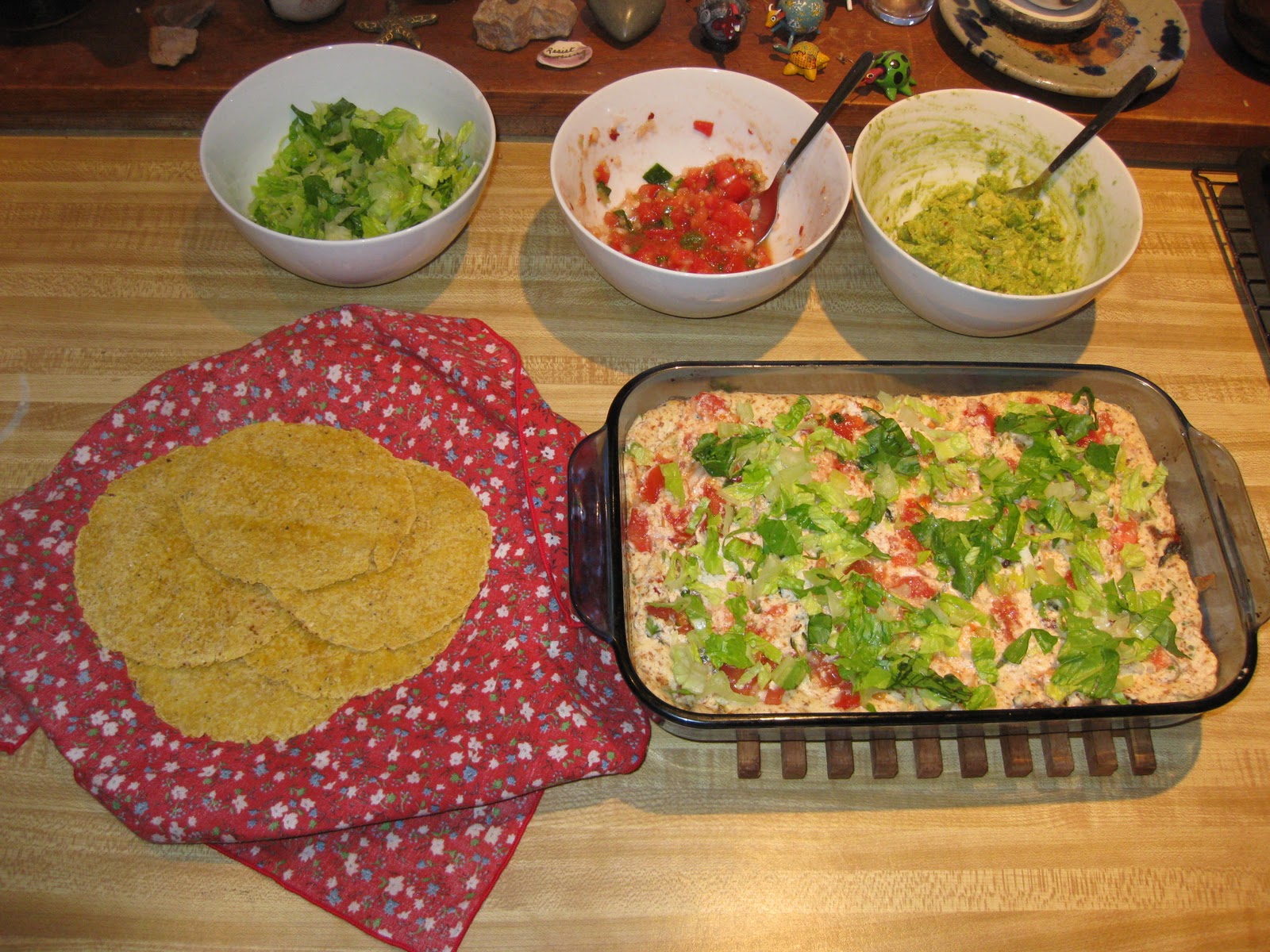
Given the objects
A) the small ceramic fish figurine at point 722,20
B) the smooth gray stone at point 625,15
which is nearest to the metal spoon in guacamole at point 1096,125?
the small ceramic fish figurine at point 722,20

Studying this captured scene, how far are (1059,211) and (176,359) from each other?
2.86 metres

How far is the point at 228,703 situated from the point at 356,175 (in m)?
1.65

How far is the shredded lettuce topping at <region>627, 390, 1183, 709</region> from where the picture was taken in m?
1.95

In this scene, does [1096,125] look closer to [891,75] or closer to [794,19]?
[891,75]

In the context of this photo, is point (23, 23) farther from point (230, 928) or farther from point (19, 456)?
point (230, 928)

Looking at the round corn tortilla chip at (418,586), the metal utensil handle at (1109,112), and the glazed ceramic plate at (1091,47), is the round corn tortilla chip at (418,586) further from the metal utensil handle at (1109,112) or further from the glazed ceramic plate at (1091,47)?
the glazed ceramic plate at (1091,47)

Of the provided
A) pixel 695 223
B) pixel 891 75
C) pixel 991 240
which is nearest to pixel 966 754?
pixel 991 240

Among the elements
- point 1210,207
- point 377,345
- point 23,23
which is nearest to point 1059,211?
point 1210,207

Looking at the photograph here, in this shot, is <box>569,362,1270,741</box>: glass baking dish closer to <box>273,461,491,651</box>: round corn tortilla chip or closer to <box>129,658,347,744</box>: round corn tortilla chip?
<box>273,461,491,651</box>: round corn tortilla chip

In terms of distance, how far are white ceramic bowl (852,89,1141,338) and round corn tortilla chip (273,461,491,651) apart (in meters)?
1.45

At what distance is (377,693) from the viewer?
2.17 meters

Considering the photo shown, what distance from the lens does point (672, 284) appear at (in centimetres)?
244

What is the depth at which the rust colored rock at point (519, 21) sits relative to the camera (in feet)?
10.0

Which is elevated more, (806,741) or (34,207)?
(34,207)
